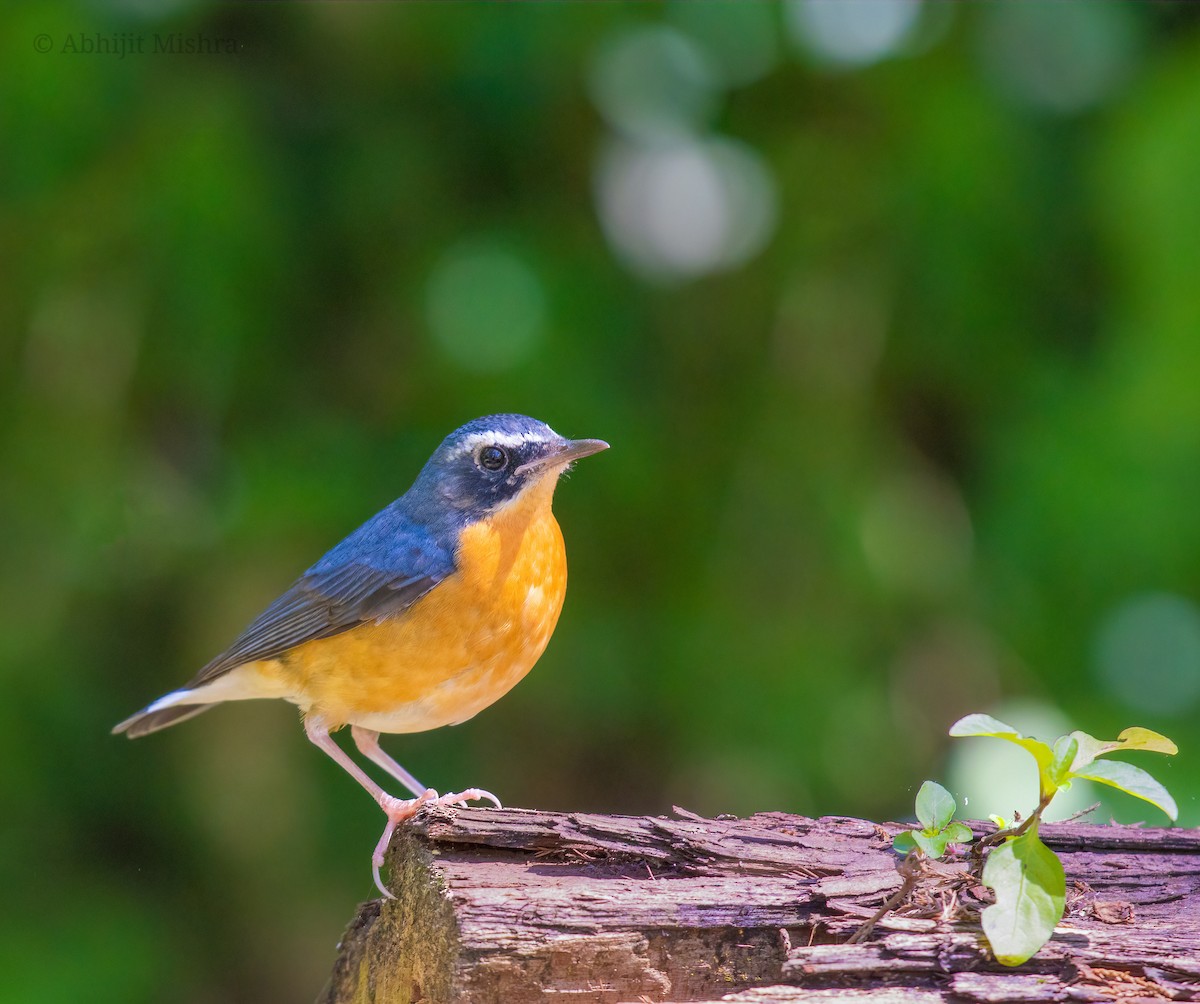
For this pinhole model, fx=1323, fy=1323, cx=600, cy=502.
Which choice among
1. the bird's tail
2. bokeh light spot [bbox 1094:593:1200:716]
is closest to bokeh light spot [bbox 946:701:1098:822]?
bokeh light spot [bbox 1094:593:1200:716]

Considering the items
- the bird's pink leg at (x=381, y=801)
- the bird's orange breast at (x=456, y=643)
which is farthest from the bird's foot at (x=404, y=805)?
the bird's orange breast at (x=456, y=643)

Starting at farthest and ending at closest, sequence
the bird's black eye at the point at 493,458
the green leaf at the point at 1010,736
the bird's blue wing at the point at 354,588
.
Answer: the bird's black eye at the point at 493,458, the bird's blue wing at the point at 354,588, the green leaf at the point at 1010,736

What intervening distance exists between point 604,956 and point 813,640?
380cm

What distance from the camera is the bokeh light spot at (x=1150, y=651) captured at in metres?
5.83

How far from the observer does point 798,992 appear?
8.70ft

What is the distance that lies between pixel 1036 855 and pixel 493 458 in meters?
2.90

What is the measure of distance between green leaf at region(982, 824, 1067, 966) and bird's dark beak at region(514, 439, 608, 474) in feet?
8.47

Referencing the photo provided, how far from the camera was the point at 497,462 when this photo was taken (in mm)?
5062

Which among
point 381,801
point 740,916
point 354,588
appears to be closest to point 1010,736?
point 740,916

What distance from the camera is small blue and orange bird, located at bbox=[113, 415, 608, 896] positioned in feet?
15.0

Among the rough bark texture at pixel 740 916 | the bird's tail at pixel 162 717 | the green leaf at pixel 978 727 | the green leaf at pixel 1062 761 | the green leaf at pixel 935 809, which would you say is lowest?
the rough bark texture at pixel 740 916

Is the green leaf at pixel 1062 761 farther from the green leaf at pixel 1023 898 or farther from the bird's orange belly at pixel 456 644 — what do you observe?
the bird's orange belly at pixel 456 644

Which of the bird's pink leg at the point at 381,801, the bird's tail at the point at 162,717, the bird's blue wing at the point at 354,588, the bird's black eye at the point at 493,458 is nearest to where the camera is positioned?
the bird's pink leg at the point at 381,801

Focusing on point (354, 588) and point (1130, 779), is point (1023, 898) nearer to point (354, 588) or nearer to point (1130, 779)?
point (1130, 779)
